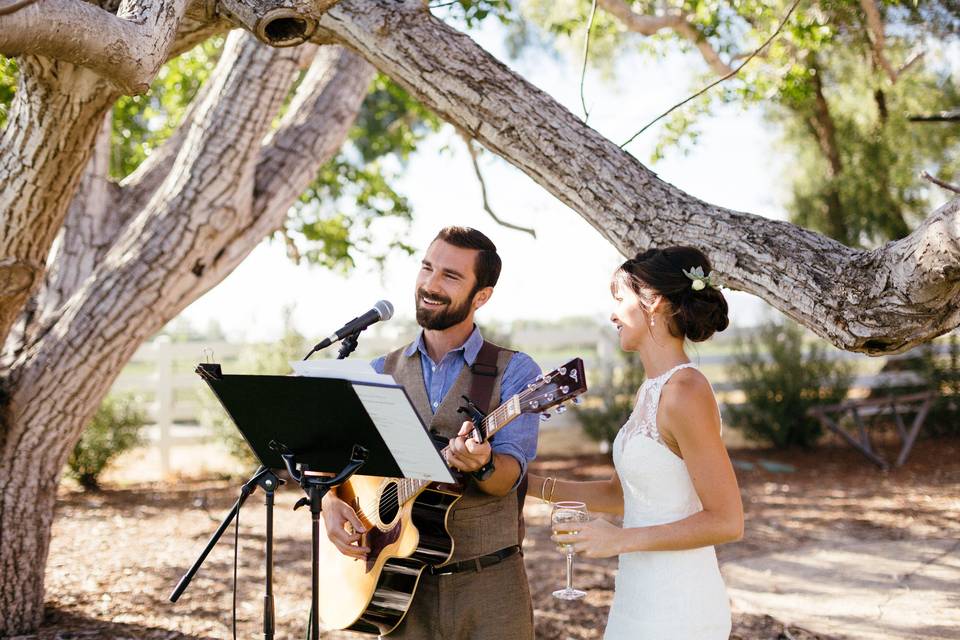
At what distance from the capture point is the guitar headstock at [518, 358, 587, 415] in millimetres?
2506

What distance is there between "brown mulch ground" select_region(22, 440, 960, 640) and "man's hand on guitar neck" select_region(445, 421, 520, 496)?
7.93 ft

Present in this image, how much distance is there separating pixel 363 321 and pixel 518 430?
62cm

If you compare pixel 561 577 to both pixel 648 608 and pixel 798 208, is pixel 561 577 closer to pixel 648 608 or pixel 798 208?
pixel 648 608

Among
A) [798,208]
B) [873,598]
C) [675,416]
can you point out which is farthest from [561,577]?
[798,208]

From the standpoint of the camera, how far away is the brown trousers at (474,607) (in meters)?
2.91

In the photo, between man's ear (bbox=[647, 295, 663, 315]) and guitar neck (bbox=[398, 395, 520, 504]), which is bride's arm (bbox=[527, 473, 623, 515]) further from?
man's ear (bbox=[647, 295, 663, 315])

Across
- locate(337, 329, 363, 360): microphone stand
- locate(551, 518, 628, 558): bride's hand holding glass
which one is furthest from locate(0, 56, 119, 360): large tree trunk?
locate(551, 518, 628, 558): bride's hand holding glass

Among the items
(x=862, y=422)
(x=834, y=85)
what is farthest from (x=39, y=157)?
(x=834, y=85)

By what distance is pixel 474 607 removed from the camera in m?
2.92

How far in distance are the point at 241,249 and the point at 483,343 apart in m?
2.83

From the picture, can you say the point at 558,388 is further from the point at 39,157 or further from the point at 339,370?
the point at 39,157

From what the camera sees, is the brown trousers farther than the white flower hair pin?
Yes

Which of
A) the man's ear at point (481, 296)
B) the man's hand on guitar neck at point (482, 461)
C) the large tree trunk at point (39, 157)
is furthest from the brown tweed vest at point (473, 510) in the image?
the large tree trunk at point (39, 157)

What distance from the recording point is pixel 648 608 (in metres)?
2.59
